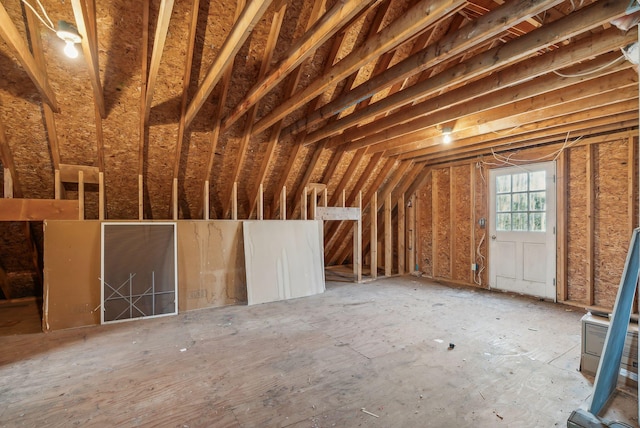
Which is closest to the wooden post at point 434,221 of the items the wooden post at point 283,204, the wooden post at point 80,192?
the wooden post at point 283,204

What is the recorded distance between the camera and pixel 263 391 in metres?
2.26

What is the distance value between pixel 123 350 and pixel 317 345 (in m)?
1.94

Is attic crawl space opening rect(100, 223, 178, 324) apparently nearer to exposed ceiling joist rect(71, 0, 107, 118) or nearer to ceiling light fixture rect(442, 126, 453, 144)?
exposed ceiling joist rect(71, 0, 107, 118)

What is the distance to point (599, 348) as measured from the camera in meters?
2.44

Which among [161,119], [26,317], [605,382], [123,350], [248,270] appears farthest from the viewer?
→ [248,270]

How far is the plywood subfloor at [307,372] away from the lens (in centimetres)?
199

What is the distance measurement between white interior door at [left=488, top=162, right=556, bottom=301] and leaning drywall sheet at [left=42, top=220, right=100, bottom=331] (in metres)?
6.12

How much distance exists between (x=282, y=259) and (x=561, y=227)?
4313mm

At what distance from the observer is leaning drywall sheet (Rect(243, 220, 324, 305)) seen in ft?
15.5

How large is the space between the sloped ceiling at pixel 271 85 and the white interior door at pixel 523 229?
0.61 m

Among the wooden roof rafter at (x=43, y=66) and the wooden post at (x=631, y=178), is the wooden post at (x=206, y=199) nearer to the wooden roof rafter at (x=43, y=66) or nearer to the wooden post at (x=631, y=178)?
the wooden roof rafter at (x=43, y=66)

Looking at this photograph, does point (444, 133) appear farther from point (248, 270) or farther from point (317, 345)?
point (248, 270)

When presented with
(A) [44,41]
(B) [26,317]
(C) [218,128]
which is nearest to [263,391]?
(C) [218,128]

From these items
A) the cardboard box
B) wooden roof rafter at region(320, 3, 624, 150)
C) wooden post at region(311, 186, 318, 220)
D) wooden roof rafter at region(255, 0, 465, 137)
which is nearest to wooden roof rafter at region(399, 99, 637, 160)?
wooden roof rafter at region(320, 3, 624, 150)
